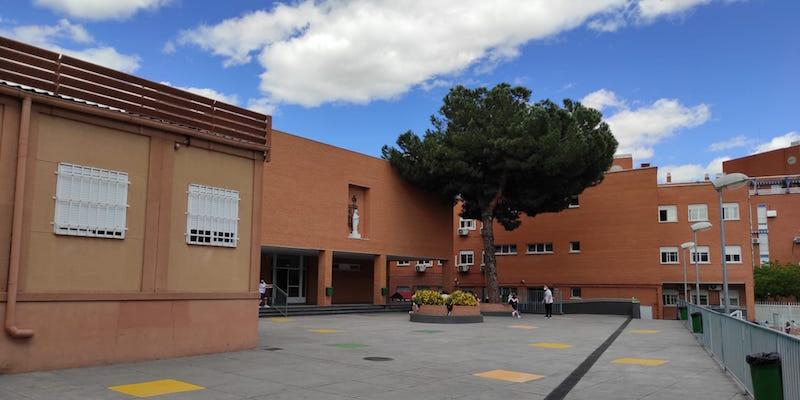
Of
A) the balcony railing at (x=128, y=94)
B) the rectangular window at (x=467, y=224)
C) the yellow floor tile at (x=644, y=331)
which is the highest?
the rectangular window at (x=467, y=224)

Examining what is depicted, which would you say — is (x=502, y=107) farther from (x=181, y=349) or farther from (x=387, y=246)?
(x=181, y=349)

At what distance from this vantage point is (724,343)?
12680 millimetres

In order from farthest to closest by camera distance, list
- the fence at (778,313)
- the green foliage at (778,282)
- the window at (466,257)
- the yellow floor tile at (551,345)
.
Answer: the green foliage at (778,282)
the window at (466,257)
the fence at (778,313)
the yellow floor tile at (551,345)

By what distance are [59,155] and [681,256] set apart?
44.7m

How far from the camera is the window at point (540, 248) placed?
5028 cm

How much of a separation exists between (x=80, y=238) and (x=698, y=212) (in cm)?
4498

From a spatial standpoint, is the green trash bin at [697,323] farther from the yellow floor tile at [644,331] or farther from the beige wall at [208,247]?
the beige wall at [208,247]

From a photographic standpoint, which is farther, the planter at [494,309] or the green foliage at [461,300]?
the planter at [494,309]

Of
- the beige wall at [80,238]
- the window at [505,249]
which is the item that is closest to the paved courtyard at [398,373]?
the beige wall at [80,238]

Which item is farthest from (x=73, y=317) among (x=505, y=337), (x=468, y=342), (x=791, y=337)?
(x=505, y=337)

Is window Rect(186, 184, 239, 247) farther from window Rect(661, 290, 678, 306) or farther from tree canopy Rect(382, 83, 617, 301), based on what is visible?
window Rect(661, 290, 678, 306)

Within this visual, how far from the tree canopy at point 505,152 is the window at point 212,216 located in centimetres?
2148

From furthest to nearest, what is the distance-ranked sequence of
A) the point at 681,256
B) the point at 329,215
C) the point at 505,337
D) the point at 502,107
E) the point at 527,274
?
the point at 527,274 → the point at 681,256 → the point at 502,107 → the point at 329,215 → the point at 505,337

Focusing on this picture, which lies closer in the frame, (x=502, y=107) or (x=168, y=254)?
(x=168, y=254)
